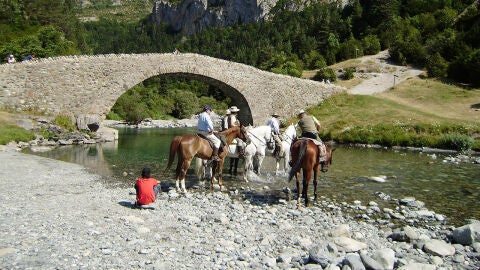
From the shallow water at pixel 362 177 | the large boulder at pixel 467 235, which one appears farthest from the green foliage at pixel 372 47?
the large boulder at pixel 467 235

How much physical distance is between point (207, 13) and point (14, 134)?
161 metres

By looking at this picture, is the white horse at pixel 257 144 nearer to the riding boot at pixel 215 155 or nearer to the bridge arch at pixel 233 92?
the riding boot at pixel 215 155

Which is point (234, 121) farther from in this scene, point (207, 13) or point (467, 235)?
point (207, 13)

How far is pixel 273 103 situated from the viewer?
33.5 meters

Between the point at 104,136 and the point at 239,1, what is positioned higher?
the point at 239,1

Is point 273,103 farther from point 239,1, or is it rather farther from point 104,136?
point 239,1

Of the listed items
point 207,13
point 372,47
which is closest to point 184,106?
point 372,47

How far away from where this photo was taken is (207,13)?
171 meters

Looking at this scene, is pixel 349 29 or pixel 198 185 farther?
pixel 349 29

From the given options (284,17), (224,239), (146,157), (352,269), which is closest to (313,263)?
(352,269)

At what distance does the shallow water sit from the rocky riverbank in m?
1.13

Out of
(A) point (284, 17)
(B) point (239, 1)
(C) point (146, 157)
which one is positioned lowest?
(C) point (146, 157)

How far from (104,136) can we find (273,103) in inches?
578

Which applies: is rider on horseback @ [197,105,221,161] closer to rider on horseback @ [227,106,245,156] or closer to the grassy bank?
rider on horseback @ [227,106,245,156]
